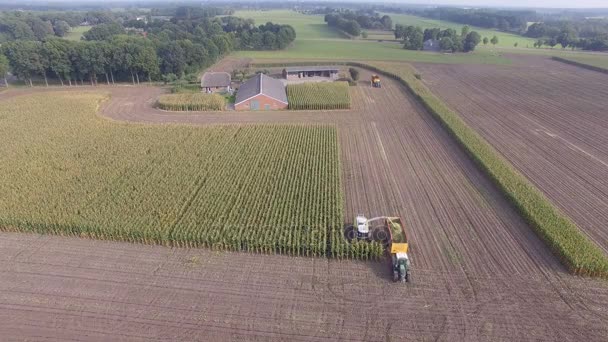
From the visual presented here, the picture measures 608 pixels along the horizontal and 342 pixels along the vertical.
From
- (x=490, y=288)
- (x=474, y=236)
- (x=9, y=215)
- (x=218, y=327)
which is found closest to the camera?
(x=218, y=327)

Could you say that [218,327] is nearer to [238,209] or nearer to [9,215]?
[238,209]

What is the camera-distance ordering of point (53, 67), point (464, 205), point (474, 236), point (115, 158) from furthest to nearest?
point (53, 67), point (115, 158), point (464, 205), point (474, 236)

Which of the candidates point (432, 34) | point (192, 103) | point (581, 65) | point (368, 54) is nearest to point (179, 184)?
point (192, 103)

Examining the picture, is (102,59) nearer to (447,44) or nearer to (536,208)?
(536,208)

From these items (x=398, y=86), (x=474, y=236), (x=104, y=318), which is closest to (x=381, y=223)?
(x=474, y=236)

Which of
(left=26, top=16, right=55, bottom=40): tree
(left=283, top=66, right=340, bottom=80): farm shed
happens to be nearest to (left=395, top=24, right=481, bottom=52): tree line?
(left=283, top=66, right=340, bottom=80): farm shed

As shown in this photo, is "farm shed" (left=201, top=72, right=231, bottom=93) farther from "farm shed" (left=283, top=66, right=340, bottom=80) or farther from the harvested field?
the harvested field

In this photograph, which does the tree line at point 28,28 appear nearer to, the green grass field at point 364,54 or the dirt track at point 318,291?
the green grass field at point 364,54
